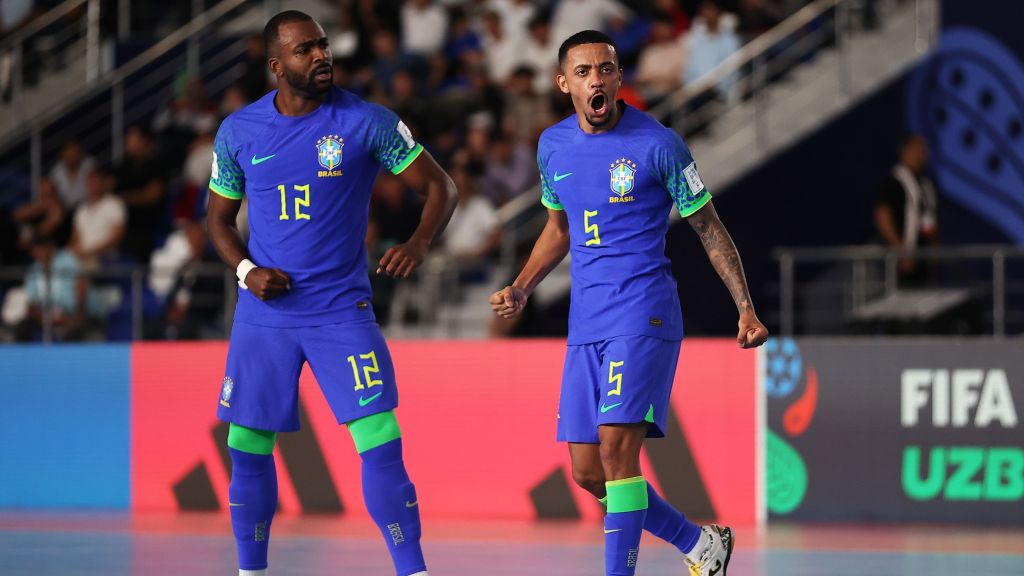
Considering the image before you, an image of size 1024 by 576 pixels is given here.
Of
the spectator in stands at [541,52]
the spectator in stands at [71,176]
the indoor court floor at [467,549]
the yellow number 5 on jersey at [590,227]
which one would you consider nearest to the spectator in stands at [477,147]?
the spectator in stands at [541,52]

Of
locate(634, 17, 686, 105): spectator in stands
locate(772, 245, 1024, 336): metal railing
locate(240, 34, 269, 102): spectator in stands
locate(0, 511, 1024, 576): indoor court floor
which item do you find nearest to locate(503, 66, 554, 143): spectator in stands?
locate(634, 17, 686, 105): spectator in stands

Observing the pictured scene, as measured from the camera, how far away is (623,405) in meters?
7.29

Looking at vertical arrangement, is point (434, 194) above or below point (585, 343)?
above

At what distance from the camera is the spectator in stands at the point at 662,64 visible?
644 inches

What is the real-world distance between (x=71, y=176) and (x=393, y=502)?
11.1 meters

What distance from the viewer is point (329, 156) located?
741cm

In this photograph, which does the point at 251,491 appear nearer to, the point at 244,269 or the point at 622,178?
the point at 244,269

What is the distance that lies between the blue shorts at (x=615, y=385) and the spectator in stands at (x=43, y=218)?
10080 millimetres

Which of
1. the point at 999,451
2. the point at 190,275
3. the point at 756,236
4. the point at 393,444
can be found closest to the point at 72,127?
the point at 190,275

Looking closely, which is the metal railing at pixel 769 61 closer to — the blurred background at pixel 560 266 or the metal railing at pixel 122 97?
the blurred background at pixel 560 266

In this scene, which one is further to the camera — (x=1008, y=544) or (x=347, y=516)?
(x=347, y=516)

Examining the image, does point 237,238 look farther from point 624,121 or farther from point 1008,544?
point 1008,544

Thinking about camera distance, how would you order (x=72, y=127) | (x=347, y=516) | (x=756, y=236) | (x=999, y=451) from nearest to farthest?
(x=999, y=451)
(x=347, y=516)
(x=756, y=236)
(x=72, y=127)

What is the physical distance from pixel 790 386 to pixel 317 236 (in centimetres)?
539
